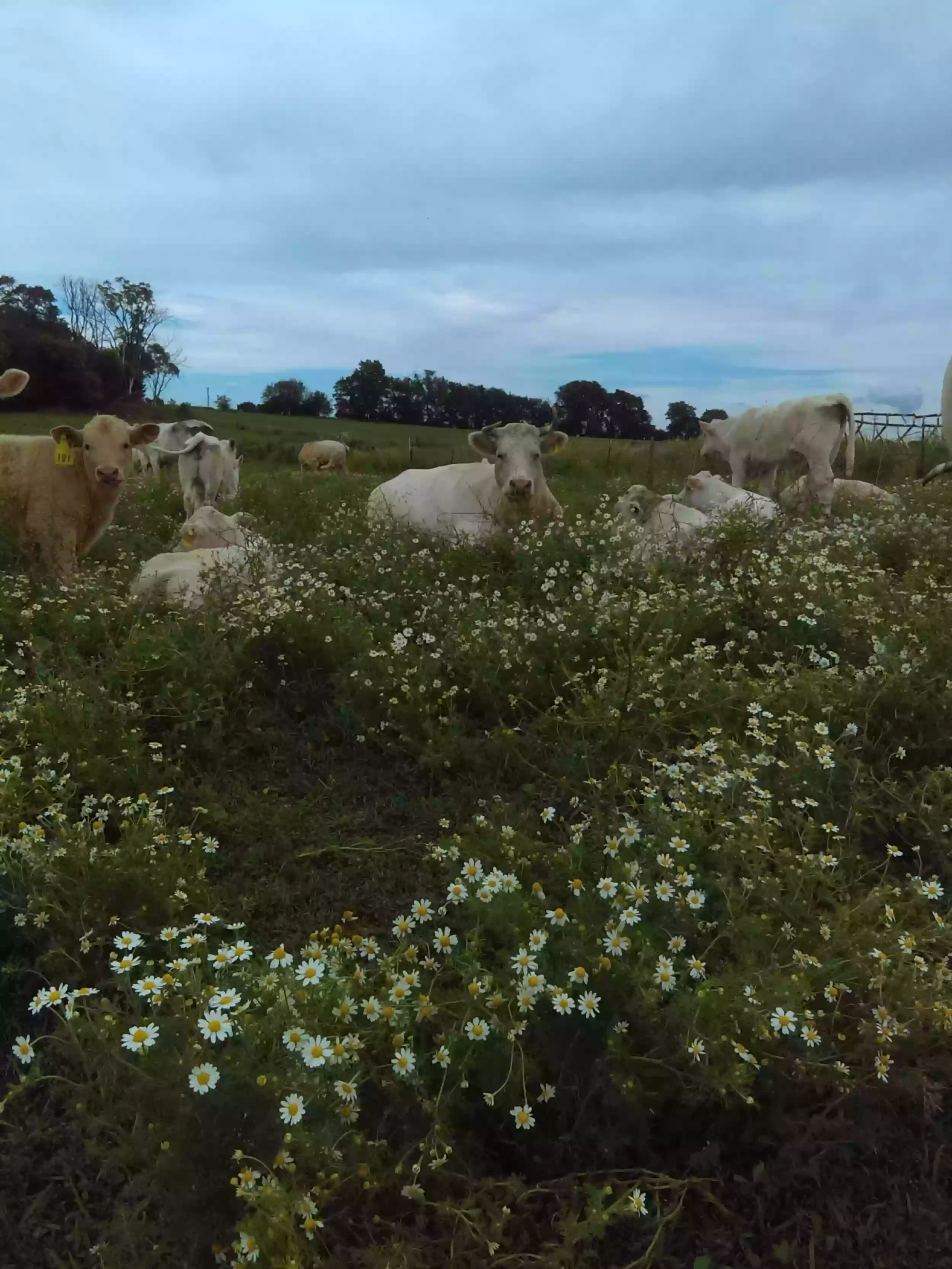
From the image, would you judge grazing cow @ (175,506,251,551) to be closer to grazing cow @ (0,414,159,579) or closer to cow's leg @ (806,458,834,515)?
grazing cow @ (0,414,159,579)

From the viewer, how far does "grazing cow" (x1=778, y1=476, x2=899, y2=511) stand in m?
7.92

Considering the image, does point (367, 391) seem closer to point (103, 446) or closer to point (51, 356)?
point (51, 356)

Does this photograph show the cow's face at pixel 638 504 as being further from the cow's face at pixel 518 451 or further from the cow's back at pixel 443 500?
the cow's back at pixel 443 500

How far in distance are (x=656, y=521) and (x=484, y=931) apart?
5.43m

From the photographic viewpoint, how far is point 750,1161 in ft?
6.50

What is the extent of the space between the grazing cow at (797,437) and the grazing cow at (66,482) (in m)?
8.01

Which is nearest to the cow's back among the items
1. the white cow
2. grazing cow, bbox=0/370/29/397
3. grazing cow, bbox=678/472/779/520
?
the white cow

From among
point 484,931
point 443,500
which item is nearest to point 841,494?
point 443,500

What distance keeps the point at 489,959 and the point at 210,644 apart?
2.73 m

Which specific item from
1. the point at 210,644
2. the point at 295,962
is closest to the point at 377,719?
the point at 210,644

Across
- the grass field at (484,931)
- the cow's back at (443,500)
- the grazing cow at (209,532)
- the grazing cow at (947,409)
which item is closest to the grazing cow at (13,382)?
the grazing cow at (209,532)

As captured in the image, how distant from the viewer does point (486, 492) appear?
27.7 feet

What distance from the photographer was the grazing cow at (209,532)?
23.5 ft

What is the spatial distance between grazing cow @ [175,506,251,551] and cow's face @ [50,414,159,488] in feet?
2.26
